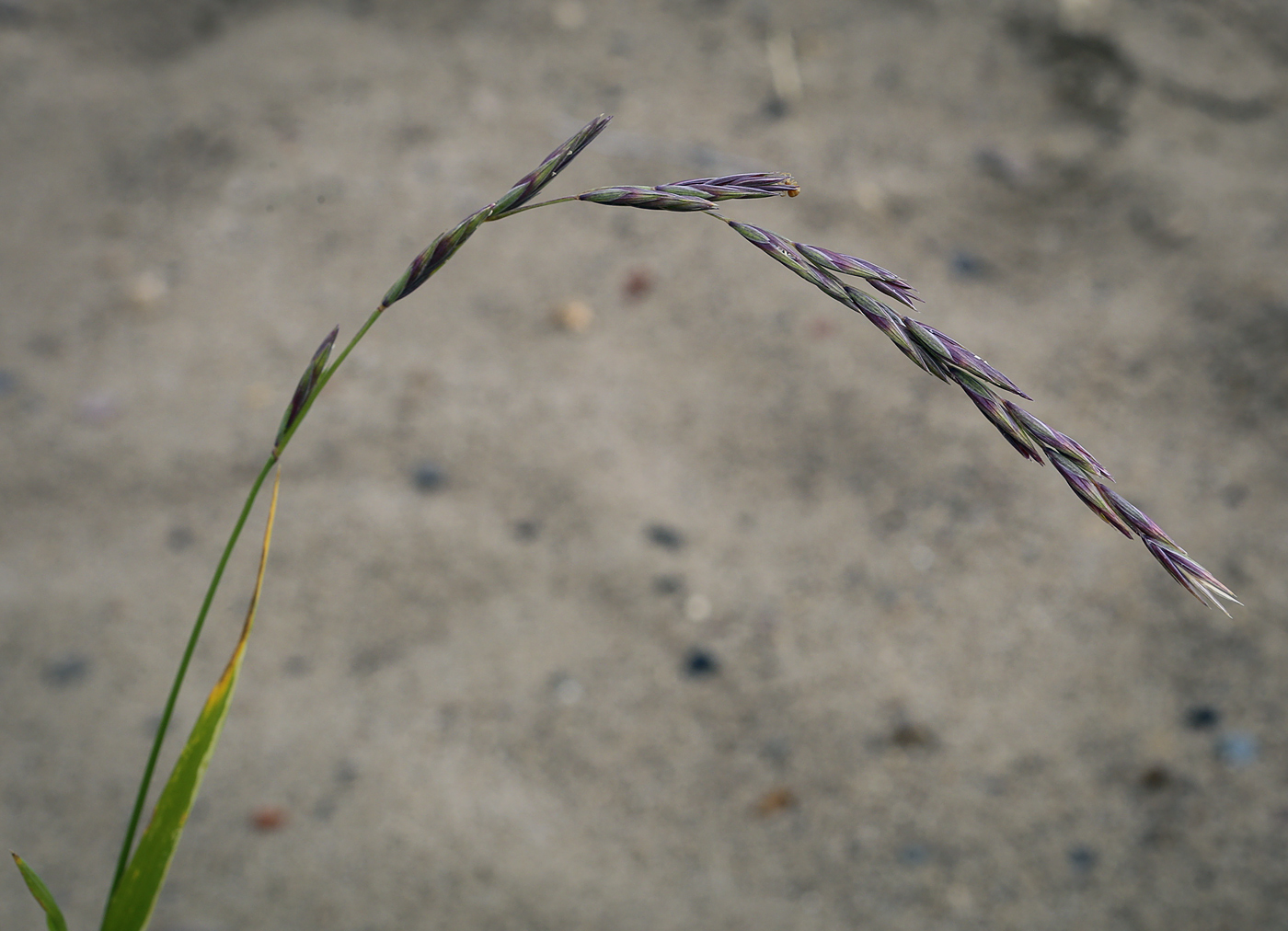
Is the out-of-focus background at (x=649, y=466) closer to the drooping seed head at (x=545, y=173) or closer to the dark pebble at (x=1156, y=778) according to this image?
the dark pebble at (x=1156, y=778)

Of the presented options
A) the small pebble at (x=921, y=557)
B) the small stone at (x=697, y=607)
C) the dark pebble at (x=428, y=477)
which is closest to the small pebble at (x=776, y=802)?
the small stone at (x=697, y=607)

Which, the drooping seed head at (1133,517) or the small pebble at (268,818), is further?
the small pebble at (268,818)

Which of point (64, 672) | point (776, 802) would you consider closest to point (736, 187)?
point (776, 802)

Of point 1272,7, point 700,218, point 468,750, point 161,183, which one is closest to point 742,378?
point 700,218

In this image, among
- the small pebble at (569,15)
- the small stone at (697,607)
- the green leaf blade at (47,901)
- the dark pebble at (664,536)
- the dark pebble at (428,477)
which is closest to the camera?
the green leaf blade at (47,901)

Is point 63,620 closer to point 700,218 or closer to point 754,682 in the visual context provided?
point 754,682

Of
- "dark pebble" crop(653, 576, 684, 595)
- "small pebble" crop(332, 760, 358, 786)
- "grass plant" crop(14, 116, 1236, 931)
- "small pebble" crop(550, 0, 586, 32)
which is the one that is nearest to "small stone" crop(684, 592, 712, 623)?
"dark pebble" crop(653, 576, 684, 595)

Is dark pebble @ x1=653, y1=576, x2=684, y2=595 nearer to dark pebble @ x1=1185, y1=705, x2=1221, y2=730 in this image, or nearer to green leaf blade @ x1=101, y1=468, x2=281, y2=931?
dark pebble @ x1=1185, y1=705, x2=1221, y2=730
